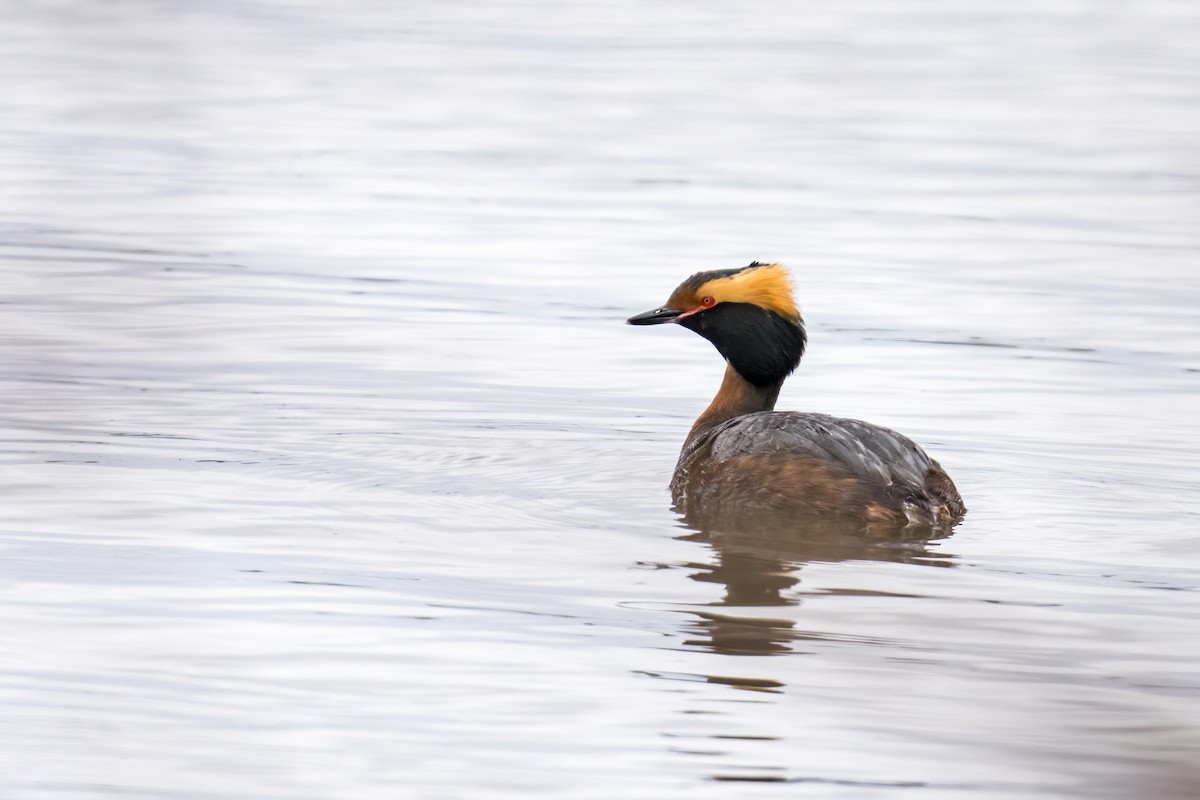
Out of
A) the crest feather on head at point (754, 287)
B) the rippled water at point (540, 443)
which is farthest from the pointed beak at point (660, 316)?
the rippled water at point (540, 443)

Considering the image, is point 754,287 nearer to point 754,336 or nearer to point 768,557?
point 754,336

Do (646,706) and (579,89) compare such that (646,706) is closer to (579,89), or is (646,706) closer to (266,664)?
(266,664)

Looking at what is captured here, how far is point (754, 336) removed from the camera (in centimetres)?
1043

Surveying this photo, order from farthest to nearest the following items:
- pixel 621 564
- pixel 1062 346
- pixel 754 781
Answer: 1. pixel 1062 346
2. pixel 621 564
3. pixel 754 781

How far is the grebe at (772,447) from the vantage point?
8.97 m

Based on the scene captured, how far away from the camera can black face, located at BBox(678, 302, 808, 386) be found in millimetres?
10383

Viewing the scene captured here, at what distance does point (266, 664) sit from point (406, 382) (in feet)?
19.5

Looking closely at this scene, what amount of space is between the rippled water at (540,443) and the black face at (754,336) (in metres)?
0.69

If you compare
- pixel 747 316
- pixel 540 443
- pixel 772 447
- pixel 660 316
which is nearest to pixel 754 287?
pixel 747 316

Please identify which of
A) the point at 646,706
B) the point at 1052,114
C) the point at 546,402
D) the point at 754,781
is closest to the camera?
the point at 754,781

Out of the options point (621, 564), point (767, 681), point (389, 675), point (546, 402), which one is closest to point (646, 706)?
point (767, 681)

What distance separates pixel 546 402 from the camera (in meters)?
11.8

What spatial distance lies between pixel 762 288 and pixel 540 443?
142cm

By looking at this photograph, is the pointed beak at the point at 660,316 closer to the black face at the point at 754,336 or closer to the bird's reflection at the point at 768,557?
the black face at the point at 754,336
